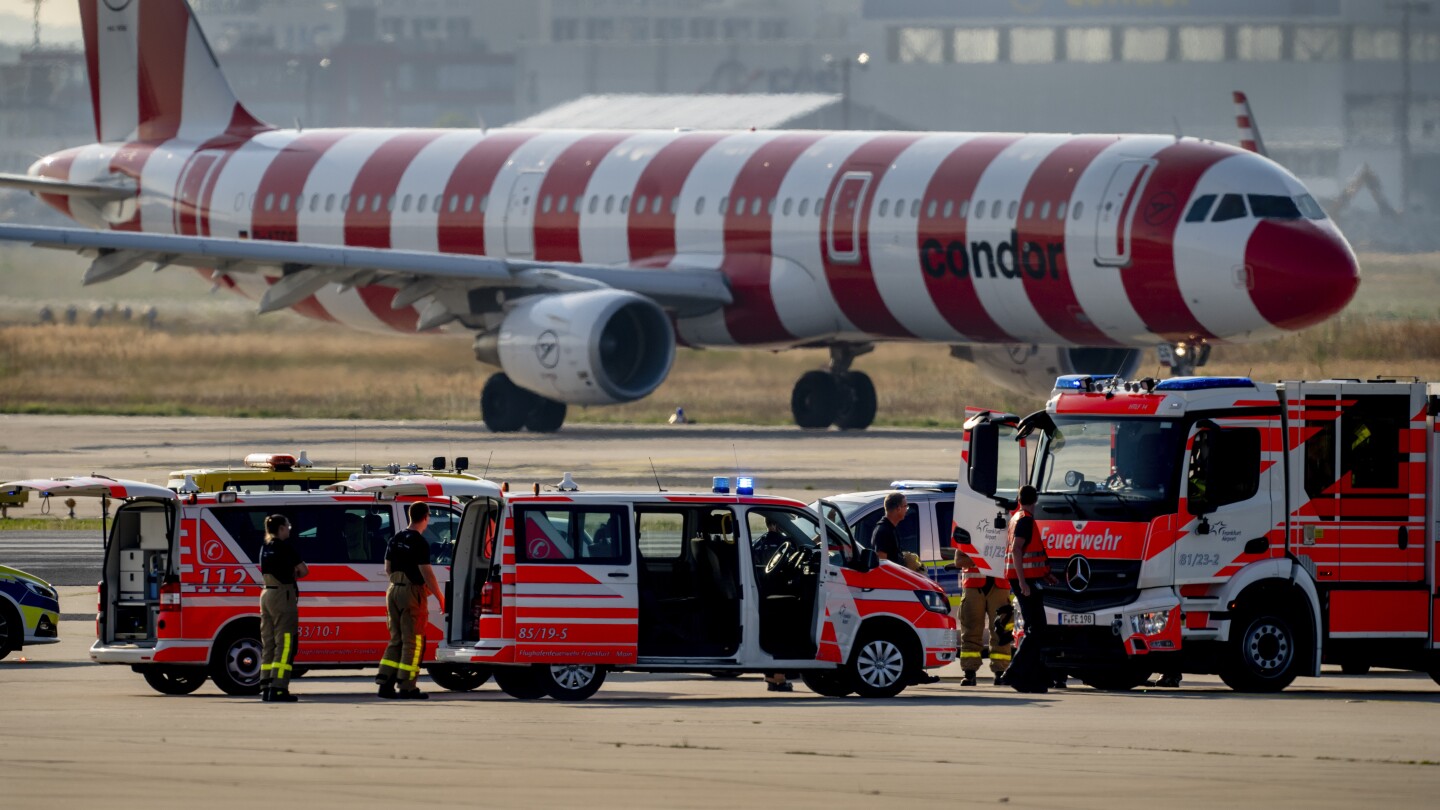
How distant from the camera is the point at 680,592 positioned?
17281 millimetres

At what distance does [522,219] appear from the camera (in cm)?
4384

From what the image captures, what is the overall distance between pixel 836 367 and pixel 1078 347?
5677 mm

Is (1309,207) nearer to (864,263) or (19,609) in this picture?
(864,263)

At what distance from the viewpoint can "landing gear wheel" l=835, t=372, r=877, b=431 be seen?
145 ft

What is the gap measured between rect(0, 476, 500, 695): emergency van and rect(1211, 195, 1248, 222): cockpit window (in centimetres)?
1923

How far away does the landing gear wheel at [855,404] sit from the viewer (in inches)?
1737

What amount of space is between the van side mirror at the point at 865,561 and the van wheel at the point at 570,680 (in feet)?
6.16

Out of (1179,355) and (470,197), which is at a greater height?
(470,197)

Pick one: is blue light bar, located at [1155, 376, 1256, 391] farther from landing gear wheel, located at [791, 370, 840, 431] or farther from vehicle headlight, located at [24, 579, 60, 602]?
landing gear wheel, located at [791, 370, 840, 431]

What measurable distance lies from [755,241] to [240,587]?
24213mm

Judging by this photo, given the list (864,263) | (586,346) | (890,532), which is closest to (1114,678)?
(890,532)

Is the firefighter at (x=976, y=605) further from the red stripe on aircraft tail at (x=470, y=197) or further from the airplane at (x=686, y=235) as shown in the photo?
the red stripe on aircraft tail at (x=470, y=197)

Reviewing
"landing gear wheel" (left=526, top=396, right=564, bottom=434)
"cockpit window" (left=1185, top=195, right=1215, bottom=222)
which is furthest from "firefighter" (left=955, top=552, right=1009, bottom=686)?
"landing gear wheel" (left=526, top=396, right=564, bottom=434)

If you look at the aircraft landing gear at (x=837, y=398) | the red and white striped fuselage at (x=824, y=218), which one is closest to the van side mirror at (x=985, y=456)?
the red and white striped fuselage at (x=824, y=218)
